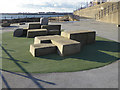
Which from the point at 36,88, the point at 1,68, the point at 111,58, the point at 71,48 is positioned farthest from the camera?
the point at 71,48

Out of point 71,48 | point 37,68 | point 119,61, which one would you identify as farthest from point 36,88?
point 119,61

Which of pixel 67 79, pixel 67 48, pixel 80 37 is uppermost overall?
pixel 80 37

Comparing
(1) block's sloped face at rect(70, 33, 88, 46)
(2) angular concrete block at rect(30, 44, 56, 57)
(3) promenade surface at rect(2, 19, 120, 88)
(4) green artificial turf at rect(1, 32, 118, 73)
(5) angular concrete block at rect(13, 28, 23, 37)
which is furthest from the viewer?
(5) angular concrete block at rect(13, 28, 23, 37)

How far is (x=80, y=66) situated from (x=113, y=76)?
161cm

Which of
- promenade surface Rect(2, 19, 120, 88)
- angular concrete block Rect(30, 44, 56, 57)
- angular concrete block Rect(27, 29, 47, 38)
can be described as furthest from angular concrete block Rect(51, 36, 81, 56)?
angular concrete block Rect(27, 29, 47, 38)

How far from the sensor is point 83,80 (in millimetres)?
5133

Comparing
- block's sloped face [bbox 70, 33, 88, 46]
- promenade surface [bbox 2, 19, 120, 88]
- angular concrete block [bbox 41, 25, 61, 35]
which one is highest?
angular concrete block [bbox 41, 25, 61, 35]

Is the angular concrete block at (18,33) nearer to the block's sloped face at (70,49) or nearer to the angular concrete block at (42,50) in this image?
the angular concrete block at (42,50)

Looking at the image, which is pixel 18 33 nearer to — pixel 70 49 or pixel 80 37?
pixel 80 37

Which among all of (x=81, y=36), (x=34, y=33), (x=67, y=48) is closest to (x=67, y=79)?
(x=67, y=48)

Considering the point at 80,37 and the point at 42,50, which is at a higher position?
the point at 80,37

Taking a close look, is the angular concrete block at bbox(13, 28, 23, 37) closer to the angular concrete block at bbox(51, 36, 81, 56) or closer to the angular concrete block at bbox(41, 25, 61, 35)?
the angular concrete block at bbox(41, 25, 61, 35)

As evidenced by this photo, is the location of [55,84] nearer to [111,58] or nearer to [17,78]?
[17,78]

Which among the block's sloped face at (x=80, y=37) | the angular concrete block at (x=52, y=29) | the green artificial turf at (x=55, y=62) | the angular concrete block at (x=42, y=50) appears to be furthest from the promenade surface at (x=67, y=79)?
the angular concrete block at (x=52, y=29)
